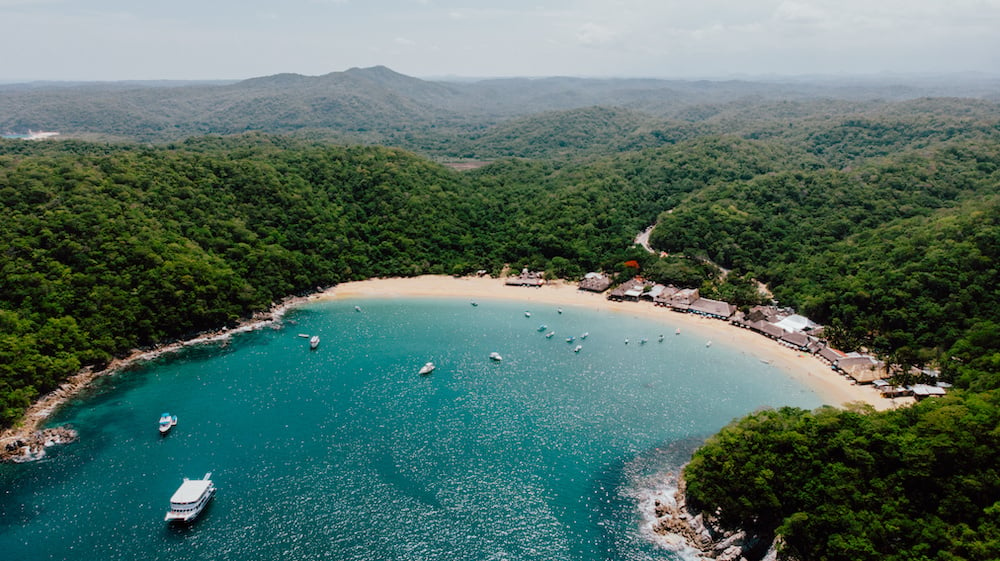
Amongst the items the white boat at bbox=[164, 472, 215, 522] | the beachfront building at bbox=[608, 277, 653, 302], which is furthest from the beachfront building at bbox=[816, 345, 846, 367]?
the white boat at bbox=[164, 472, 215, 522]

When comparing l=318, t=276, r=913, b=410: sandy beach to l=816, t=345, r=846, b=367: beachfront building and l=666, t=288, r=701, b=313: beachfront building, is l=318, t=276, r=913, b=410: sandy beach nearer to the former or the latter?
l=816, t=345, r=846, b=367: beachfront building

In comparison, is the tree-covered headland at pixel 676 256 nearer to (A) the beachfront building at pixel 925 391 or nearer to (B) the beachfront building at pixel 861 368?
(B) the beachfront building at pixel 861 368

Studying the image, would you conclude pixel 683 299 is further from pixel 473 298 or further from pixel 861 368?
pixel 473 298

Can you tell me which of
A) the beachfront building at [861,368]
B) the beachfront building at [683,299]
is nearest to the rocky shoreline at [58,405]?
the beachfront building at [683,299]

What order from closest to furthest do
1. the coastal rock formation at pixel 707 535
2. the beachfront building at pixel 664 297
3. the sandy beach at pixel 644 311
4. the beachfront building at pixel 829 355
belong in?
1. the coastal rock formation at pixel 707 535
2. the sandy beach at pixel 644 311
3. the beachfront building at pixel 829 355
4. the beachfront building at pixel 664 297

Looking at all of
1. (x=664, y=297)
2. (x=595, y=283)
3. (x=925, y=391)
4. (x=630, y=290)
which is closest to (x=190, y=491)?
(x=595, y=283)

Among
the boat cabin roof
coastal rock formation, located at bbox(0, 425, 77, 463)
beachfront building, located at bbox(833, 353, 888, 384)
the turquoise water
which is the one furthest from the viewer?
beachfront building, located at bbox(833, 353, 888, 384)
